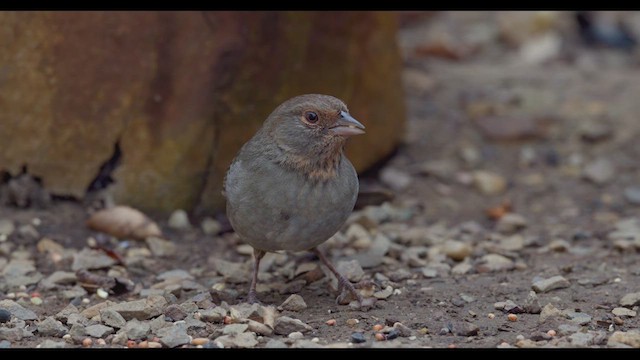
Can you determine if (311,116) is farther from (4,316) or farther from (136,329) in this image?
(4,316)

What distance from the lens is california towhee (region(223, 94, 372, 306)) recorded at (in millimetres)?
4613

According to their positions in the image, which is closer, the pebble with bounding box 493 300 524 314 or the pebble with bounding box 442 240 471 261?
the pebble with bounding box 493 300 524 314

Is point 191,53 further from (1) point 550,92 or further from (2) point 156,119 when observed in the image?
(1) point 550,92

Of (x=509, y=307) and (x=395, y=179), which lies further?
(x=395, y=179)

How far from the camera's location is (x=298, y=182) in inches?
183

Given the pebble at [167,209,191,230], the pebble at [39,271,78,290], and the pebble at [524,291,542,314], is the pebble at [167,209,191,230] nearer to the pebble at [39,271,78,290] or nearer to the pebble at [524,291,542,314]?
the pebble at [39,271,78,290]

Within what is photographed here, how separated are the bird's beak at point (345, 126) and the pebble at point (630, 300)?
1368 millimetres

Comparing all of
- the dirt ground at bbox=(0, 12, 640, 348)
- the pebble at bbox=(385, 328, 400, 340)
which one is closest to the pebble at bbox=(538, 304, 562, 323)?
the dirt ground at bbox=(0, 12, 640, 348)

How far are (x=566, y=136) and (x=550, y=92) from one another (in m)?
0.68

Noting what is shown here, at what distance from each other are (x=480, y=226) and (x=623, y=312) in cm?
177

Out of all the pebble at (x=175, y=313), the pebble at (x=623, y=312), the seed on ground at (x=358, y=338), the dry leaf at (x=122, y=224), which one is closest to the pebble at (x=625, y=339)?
the pebble at (x=623, y=312)

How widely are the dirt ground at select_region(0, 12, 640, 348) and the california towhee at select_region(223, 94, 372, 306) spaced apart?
1.16 feet

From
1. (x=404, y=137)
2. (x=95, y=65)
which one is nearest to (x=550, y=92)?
(x=404, y=137)

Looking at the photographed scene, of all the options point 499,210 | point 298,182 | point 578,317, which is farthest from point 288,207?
point 499,210
